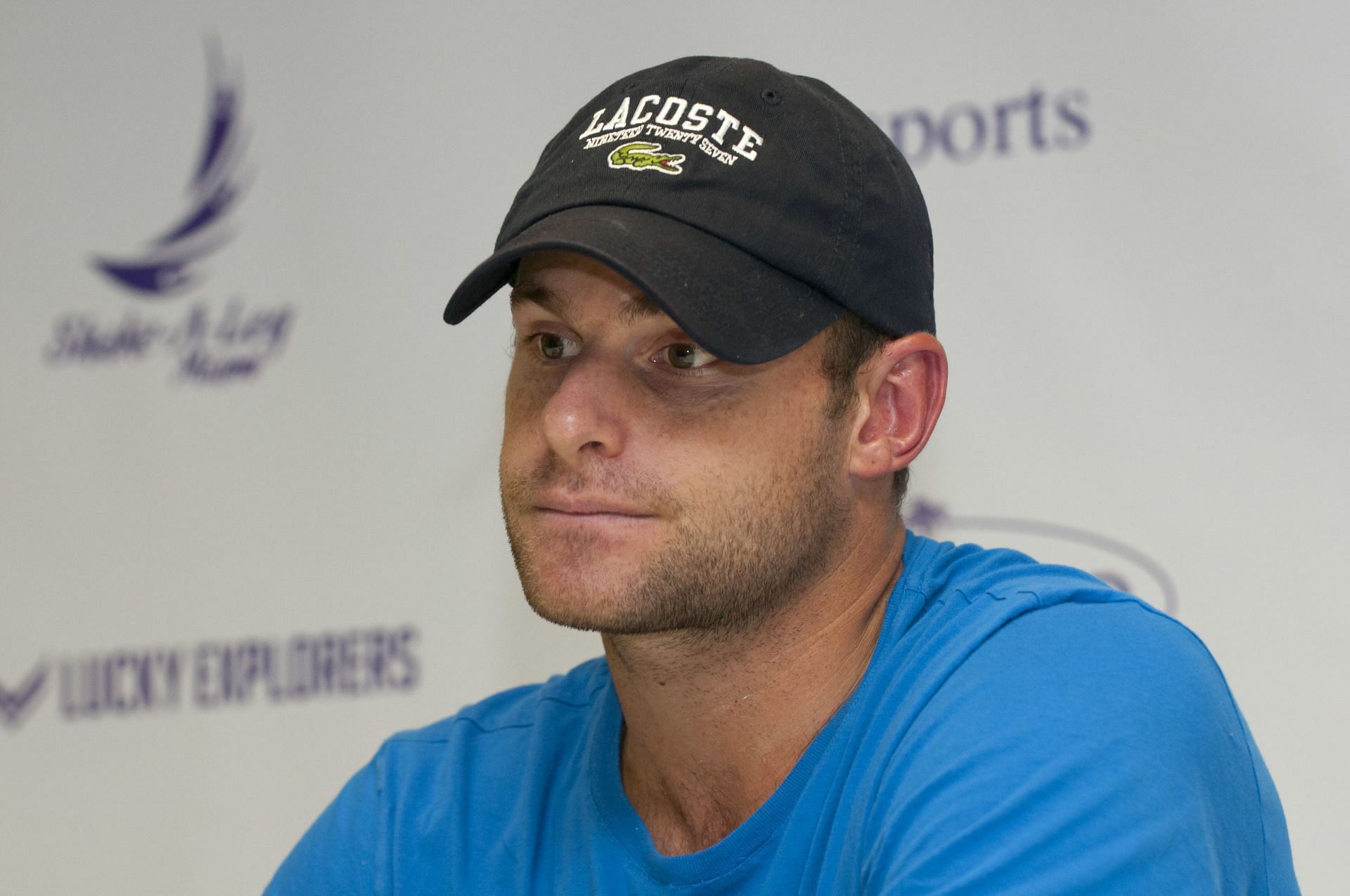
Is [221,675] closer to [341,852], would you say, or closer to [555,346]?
[341,852]

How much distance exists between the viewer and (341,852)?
1.30 meters

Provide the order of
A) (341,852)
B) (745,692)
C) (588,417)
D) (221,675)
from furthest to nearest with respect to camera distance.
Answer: (221,675), (341,852), (745,692), (588,417)

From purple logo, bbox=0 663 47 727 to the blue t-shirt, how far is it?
95 cm

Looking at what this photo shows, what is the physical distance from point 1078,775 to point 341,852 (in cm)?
72

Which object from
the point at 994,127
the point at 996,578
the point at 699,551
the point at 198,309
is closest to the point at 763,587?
the point at 699,551

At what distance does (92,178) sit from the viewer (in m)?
2.15

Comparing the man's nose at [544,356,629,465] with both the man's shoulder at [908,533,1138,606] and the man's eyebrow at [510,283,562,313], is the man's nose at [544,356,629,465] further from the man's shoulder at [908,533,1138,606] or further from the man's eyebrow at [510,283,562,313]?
the man's shoulder at [908,533,1138,606]

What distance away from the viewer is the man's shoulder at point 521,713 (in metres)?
1.37

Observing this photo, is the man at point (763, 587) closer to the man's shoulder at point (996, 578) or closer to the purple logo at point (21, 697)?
the man's shoulder at point (996, 578)

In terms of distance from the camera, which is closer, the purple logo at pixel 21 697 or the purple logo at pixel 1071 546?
the purple logo at pixel 1071 546

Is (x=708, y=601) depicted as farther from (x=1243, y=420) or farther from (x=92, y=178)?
(x=92, y=178)

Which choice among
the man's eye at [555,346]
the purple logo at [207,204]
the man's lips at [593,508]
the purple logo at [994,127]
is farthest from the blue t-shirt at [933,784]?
the purple logo at [207,204]

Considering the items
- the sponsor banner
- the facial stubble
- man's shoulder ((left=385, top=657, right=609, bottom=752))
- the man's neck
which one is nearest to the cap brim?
the facial stubble

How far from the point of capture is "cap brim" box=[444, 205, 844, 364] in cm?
103
